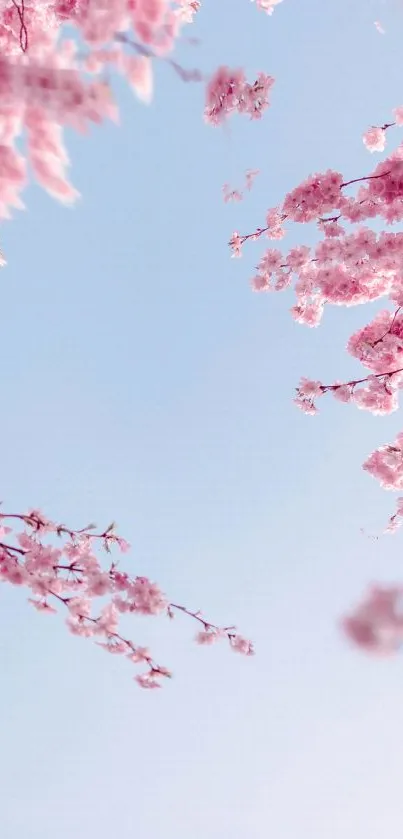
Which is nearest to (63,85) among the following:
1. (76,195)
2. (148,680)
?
(76,195)

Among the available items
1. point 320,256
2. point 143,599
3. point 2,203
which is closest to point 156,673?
point 143,599

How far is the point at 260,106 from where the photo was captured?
804cm

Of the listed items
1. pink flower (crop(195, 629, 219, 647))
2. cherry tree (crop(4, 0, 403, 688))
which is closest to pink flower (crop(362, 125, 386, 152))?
cherry tree (crop(4, 0, 403, 688))

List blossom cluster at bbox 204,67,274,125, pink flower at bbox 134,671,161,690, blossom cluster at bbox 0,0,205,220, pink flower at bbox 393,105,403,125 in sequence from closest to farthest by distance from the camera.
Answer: blossom cluster at bbox 0,0,205,220 < pink flower at bbox 134,671,161,690 < blossom cluster at bbox 204,67,274,125 < pink flower at bbox 393,105,403,125

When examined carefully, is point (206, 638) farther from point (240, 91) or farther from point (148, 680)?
point (240, 91)

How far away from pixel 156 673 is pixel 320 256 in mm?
6621

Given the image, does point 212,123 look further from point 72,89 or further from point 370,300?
point 72,89

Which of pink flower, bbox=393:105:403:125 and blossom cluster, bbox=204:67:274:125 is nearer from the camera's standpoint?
blossom cluster, bbox=204:67:274:125

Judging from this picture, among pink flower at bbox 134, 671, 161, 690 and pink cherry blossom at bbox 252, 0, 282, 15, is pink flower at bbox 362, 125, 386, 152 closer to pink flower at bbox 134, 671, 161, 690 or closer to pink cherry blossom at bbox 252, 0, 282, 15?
pink cherry blossom at bbox 252, 0, 282, 15

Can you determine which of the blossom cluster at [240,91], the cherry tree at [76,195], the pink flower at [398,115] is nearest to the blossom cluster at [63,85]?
the cherry tree at [76,195]

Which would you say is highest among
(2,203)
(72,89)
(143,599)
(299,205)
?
(299,205)

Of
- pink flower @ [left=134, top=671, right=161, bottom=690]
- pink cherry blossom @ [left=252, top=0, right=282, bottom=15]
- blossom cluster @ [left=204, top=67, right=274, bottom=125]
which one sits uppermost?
pink cherry blossom @ [left=252, top=0, right=282, bottom=15]

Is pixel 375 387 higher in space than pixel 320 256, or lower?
lower

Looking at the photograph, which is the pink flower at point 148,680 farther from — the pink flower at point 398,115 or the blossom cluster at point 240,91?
the pink flower at point 398,115
